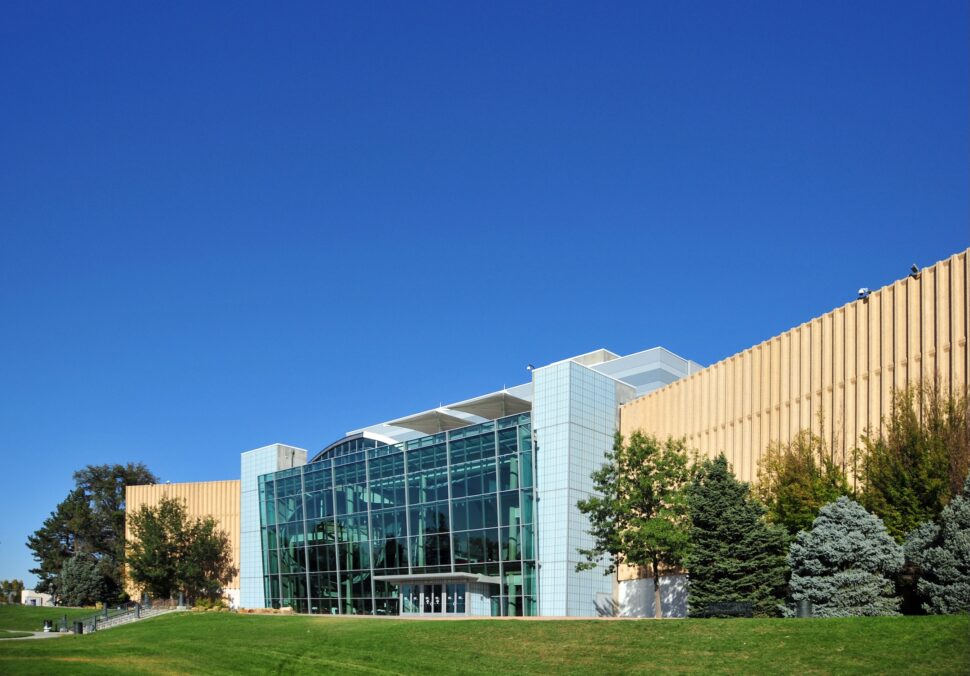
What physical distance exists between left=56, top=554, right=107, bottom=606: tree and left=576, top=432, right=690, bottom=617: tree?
5686 cm

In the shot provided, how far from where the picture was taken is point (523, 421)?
4903 centimetres

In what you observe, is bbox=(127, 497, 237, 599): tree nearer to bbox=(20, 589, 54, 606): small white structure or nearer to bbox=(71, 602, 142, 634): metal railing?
bbox=(71, 602, 142, 634): metal railing

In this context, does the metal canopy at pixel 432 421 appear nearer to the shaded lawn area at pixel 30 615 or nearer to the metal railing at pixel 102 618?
the metal railing at pixel 102 618

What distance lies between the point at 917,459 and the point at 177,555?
187 feet

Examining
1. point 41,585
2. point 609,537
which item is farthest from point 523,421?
point 41,585

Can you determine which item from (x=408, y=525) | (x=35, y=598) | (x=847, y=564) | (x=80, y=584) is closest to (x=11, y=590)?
(x=35, y=598)

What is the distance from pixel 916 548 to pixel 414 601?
99.4 ft

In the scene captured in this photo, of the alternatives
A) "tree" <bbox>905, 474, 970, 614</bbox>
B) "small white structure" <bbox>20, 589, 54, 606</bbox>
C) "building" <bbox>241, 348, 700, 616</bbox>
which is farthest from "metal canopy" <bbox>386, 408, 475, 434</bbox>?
"small white structure" <bbox>20, 589, 54, 606</bbox>

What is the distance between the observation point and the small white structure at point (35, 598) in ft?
297

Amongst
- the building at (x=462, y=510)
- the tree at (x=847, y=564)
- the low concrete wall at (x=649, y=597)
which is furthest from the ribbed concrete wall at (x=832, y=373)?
the low concrete wall at (x=649, y=597)

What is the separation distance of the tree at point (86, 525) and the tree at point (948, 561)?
257ft

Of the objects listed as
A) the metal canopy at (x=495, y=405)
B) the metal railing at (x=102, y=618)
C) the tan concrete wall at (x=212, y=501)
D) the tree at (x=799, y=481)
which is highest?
the metal canopy at (x=495, y=405)

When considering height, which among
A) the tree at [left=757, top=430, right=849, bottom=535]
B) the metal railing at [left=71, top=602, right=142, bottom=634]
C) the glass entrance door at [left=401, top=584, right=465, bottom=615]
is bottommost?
the metal railing at [left=71, top=602, right=142, bottom=634]

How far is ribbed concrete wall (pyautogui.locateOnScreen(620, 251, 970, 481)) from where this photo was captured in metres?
33.2
